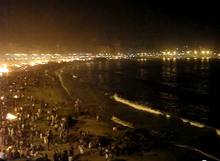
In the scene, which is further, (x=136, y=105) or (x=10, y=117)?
(x=136, y=105)

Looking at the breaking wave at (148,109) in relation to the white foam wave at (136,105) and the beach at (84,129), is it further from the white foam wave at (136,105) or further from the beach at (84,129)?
the beach at (84,129)

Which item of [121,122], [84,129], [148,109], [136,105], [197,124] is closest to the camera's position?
[84,129]

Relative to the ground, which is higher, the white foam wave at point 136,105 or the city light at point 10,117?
the city light at point 10,117

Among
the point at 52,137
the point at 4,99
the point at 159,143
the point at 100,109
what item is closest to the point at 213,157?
the point at 159,143

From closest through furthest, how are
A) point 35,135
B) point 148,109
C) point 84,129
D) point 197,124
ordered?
point 35,135 < point 84,129 < point 197,124 < point 148,109

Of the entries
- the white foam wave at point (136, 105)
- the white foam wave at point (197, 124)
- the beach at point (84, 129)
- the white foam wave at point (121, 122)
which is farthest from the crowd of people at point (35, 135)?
the white foam wave at point (197, 124)

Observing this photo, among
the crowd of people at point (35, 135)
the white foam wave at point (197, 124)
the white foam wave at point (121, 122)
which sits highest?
the crowd of people at point (35, 135)

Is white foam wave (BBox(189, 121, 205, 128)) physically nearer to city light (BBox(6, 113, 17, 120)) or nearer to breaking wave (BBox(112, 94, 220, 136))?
breaking wave (BBox(112, 94, 220, 136))

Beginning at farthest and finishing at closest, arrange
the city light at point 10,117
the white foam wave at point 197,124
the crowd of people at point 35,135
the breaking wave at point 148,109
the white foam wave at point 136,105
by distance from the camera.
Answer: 1. the white foam wave at point 136,105
2. the city light at point 10,117
3. the breaking wave at point 148,109
4. the white foam wave at point 197,124
5. the crowd of people at point 35,135

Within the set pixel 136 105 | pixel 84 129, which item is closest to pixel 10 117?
pixel 84 129

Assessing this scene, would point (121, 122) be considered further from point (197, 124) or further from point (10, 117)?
point (10, 117)

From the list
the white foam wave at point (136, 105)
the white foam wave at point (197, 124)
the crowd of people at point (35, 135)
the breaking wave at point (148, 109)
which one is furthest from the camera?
the white foam wave at point (136, 105)
